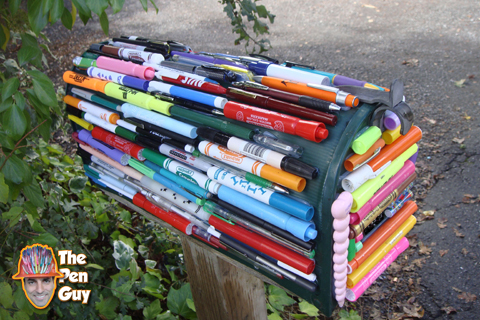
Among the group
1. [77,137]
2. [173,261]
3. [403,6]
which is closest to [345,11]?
[403,6]

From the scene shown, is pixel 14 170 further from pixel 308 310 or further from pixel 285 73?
pixel 308 310

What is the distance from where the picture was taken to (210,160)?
1216mm

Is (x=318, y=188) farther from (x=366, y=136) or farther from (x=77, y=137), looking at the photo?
(x=77, y=137)

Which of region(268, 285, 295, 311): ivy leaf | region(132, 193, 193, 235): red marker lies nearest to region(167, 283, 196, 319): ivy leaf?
region(268, 285, 295, 311): ivy leaf

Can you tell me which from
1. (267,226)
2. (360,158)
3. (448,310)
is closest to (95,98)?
(267,226)

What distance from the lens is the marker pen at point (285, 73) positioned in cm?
114

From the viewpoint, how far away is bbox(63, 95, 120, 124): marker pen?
1.47 meters

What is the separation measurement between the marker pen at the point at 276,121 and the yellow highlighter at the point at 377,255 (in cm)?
41

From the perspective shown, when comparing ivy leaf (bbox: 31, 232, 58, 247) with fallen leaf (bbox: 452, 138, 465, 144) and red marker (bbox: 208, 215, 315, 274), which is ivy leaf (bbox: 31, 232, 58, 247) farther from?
fallen leaf (bbox: 452, 138, 465, 144)

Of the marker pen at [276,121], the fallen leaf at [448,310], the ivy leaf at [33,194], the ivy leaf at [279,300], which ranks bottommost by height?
the fallen leaf at [448,310]

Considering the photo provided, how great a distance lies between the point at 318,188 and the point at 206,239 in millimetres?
532

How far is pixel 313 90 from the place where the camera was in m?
1.08

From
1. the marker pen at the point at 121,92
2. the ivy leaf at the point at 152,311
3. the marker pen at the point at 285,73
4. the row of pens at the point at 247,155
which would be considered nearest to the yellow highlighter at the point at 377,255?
the row of pens at the point at 247,155

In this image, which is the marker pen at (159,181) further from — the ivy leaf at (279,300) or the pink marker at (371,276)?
the ivy leaf at (279,300)
